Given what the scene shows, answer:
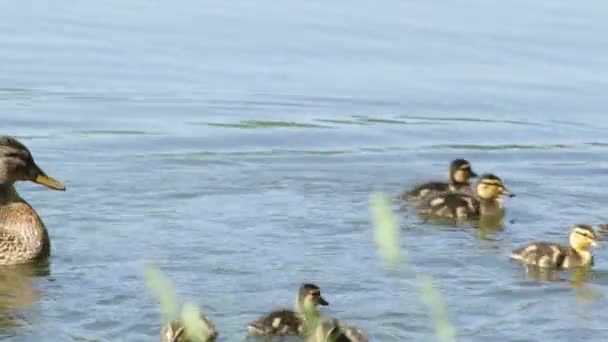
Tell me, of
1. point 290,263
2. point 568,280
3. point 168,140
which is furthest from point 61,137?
point 568,280

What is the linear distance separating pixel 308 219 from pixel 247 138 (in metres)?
2.27

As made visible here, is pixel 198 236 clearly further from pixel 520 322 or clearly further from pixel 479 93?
pixel 479 93

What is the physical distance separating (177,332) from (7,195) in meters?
2.58

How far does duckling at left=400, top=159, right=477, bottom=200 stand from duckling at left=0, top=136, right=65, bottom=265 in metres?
1.97

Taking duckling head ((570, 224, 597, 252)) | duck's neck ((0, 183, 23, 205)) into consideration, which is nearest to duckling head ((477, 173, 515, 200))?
duckling head ((570, 224, 597, 252))

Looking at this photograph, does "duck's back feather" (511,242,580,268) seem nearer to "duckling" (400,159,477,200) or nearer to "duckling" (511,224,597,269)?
"duckling" (511,224,597,269)

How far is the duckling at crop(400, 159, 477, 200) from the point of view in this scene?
9.45 meters

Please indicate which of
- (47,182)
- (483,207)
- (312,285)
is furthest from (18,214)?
(483,207)

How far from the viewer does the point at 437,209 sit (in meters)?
9.12

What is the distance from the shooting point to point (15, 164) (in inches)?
340

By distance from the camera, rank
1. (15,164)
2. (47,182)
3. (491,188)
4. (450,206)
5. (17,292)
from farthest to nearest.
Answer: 1. (491,188)
2. (450,206)
3. (47,182)
4. (15,164)
5. (17,292)

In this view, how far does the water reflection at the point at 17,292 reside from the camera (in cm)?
701

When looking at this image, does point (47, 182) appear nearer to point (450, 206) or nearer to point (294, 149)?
point (450, 206)

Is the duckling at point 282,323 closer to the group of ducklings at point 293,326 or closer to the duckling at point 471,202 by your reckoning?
the group of ducklings at point 293,326
